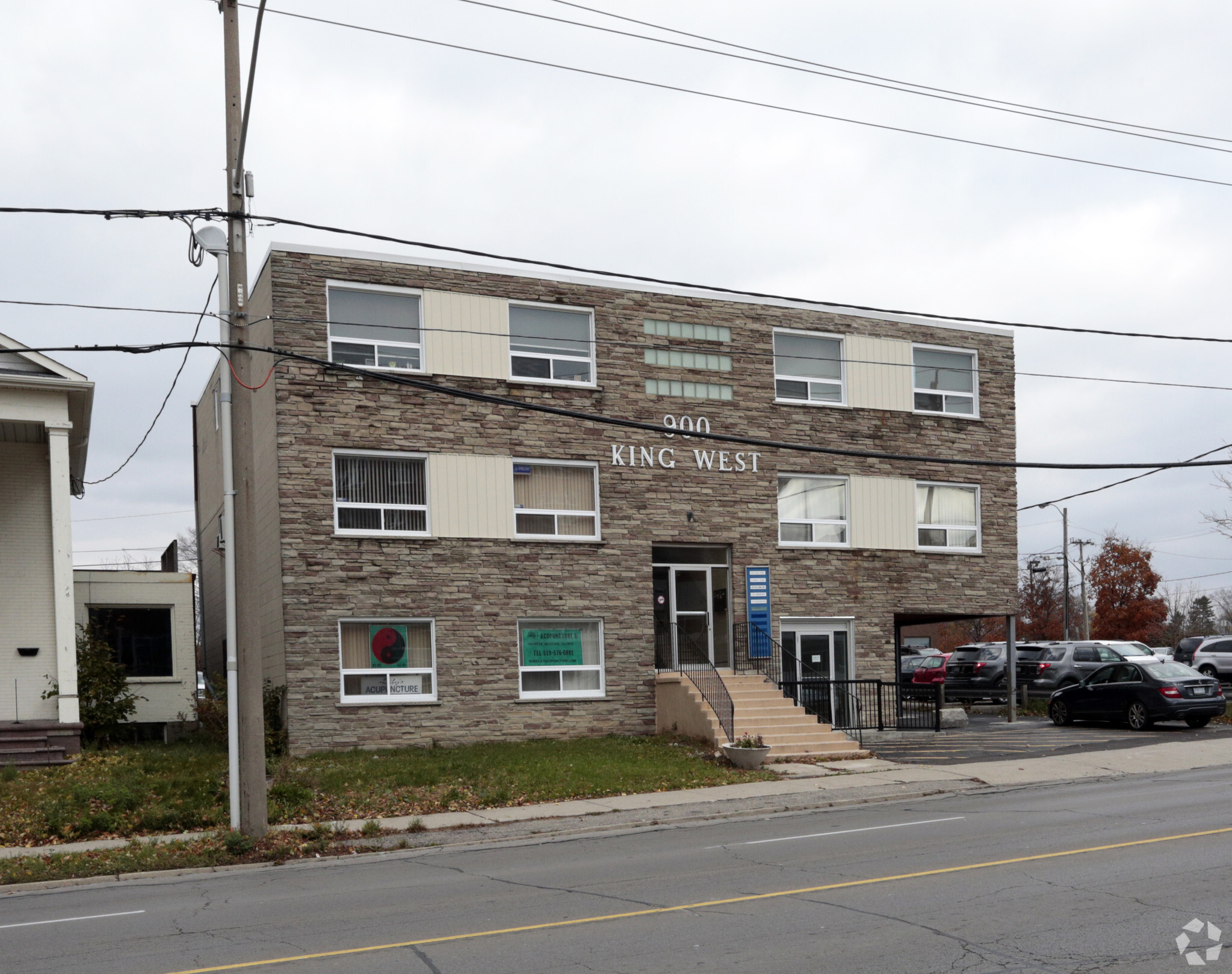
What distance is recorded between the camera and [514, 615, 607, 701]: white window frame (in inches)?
959

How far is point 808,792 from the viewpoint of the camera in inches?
717

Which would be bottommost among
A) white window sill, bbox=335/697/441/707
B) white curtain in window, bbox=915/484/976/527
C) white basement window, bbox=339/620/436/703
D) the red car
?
the red car

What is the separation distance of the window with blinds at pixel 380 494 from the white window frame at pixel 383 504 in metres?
0.01

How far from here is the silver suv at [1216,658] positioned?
1476 inches

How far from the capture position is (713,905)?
9.66 metres

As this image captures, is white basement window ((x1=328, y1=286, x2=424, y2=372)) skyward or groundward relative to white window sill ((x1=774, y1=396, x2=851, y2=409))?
skyward

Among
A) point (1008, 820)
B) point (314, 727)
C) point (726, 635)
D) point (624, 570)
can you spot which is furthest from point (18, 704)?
point (1008, 820)

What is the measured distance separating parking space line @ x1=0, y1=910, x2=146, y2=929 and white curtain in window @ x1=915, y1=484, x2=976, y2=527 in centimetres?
2193

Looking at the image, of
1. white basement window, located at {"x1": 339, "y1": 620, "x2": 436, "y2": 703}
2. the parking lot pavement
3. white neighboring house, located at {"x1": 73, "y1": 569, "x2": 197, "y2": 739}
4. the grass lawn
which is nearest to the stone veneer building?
white basement window, located at {"x1": 339, "y1": 620, "x2": 436, "y2": 703}

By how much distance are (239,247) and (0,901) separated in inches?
312

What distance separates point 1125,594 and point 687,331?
159ft

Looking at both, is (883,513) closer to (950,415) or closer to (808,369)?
(950,415)

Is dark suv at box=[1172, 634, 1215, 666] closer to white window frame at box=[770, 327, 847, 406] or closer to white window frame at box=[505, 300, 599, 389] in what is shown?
white window frame at box=[770, 327, 847, 406]

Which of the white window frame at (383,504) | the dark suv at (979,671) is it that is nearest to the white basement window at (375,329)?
the white window frame at (383,504)
